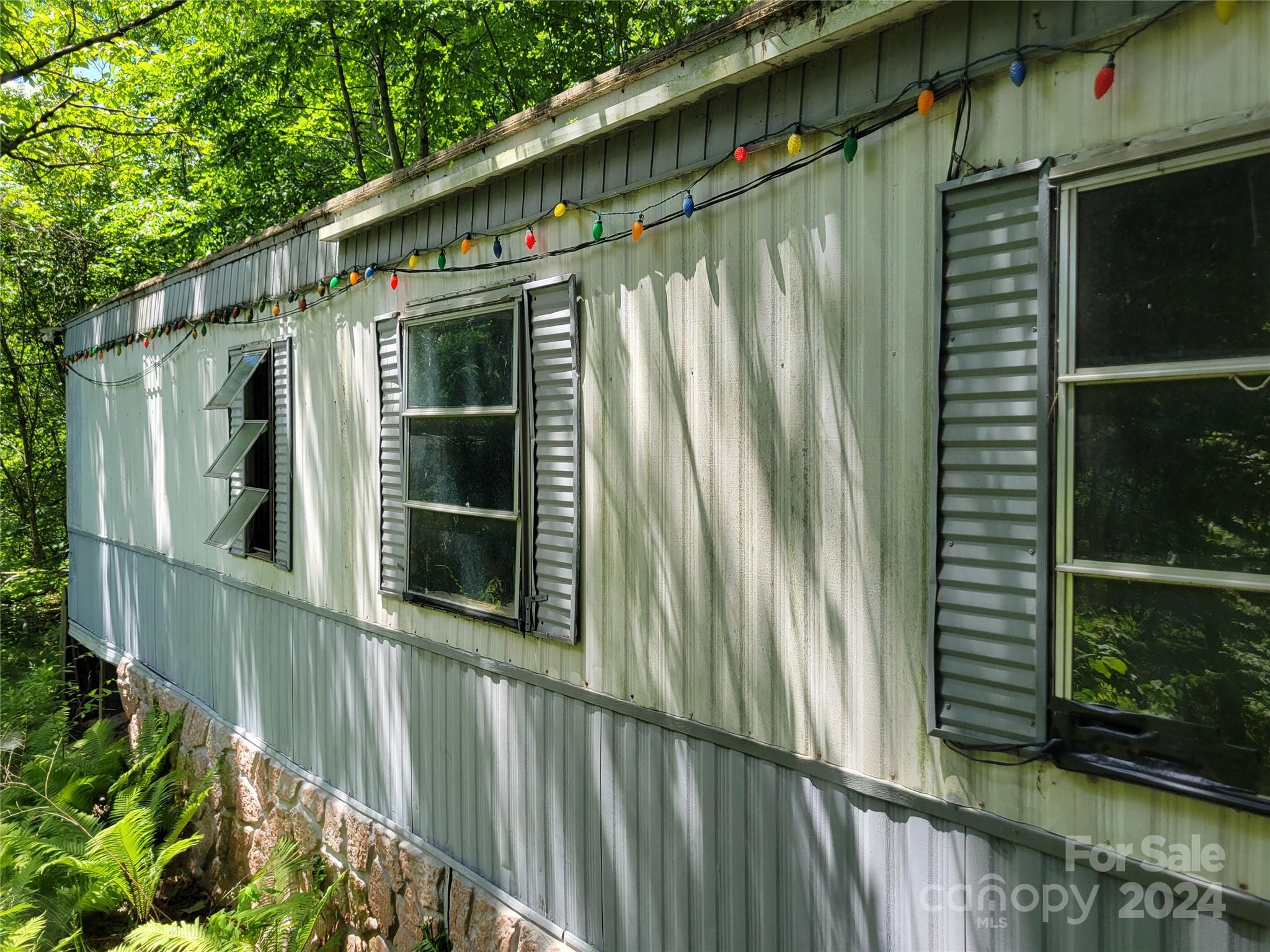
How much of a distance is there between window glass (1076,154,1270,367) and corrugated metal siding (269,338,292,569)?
451cm

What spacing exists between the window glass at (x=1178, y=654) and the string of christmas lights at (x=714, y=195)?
1.04 meters

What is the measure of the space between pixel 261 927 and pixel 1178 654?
4.31m

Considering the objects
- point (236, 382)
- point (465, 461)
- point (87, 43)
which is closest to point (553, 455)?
point (465, 461)

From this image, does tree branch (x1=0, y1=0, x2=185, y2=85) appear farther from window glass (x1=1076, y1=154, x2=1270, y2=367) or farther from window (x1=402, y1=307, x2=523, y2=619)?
window glass (x1=1076, y1=154, x2=1270, y2=367)

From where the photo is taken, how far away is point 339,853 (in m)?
4.71

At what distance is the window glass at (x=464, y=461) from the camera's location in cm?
364

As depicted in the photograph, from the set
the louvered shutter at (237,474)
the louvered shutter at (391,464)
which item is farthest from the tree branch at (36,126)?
the louvered shutter at (391,464)

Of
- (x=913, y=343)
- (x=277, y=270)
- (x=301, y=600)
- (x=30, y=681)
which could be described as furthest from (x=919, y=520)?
(x=30, y=681)

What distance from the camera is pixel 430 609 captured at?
4141 mm

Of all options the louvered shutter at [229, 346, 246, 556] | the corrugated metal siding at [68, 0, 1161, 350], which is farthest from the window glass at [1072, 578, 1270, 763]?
the louvered shutter at [229, 346, 246, 556]

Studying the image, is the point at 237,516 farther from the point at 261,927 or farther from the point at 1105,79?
the point at 1105,79

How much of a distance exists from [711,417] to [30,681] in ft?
28.6

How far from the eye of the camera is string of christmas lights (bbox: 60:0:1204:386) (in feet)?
6.41

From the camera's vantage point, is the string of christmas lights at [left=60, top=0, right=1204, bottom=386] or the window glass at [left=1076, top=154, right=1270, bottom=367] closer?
the window glass at [left=1076, top=154, right=1270, bottom=367]
